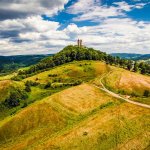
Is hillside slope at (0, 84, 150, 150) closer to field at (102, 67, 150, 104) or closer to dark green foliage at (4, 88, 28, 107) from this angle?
field at (102, 67, 150, 104)

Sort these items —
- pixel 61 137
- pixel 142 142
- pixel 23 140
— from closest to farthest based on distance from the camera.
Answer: pixel 142 142 → pixel 61 137 → pixel 23 140

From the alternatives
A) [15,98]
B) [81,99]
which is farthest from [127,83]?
[15,98]

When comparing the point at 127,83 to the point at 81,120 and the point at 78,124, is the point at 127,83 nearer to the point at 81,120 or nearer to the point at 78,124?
the point at 81,120

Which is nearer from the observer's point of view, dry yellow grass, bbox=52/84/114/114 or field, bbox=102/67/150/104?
dry yellow grass, bbox=52/84/114/114

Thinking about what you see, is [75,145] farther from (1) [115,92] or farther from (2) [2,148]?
(1) [115,92]

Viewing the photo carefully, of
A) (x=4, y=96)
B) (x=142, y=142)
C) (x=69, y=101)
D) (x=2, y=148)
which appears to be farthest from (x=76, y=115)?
(x=4, y=96)

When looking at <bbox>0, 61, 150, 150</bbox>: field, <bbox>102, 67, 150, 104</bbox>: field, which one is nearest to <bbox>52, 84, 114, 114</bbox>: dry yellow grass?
<bbox>0, 61, 150, 150</bbox>: field

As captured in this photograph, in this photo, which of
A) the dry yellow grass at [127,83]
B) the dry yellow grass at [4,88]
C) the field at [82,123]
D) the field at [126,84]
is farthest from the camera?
the dry yellow grass at [4,88]

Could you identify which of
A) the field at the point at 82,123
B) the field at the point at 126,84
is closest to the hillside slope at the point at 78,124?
the field at the point at 82,123

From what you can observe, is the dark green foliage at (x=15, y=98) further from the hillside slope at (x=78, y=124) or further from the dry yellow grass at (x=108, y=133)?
the dry yellow grass at (x=108, y=133)

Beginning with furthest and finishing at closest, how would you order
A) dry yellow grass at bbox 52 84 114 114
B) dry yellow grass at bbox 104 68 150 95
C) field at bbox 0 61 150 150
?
dry yellow grass at bbox 104 68 150 95
dry yellow grass at bbox 52 84 114 114
field at bbox 0 61 150 150

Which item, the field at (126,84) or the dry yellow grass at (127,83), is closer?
the field at (126,84)
